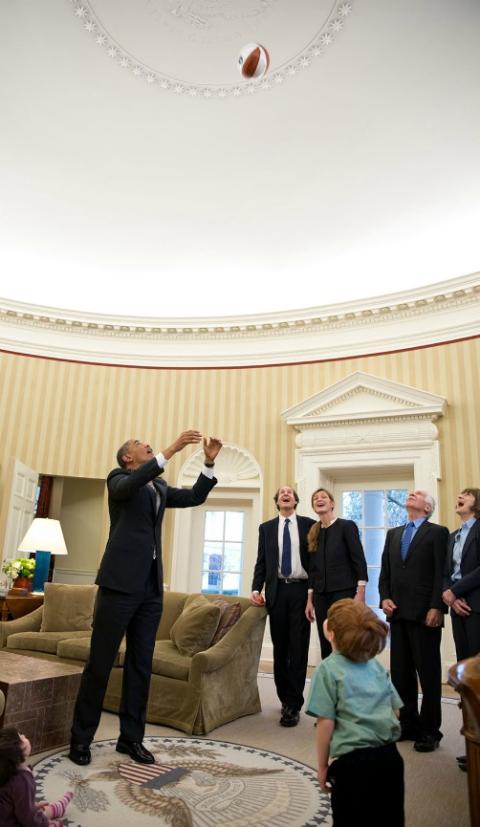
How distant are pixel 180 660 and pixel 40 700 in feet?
2.92

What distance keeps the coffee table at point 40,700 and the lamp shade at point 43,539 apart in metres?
2.64

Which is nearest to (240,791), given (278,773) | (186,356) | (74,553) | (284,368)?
(278,773)

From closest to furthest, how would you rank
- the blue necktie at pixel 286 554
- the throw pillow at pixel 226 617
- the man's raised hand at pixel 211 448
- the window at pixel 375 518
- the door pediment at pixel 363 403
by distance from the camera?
1. the man's raised hand at pixel 211 448
2. the throw pillow at pixel 226 617
3. the blue necktie at pixel 286 554
4. the door pediment at pixel 363 403
5. the window at pixel 375 518

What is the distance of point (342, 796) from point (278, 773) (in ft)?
3.83

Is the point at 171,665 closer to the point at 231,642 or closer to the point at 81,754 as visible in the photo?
the point at 231,642

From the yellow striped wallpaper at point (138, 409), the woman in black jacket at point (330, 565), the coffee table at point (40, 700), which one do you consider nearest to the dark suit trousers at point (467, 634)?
the woman in black jacket at point (330, 565)

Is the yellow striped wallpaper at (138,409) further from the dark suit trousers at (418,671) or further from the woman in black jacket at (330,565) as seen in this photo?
the dark suit trousers at (418,671)

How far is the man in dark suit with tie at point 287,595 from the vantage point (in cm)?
366

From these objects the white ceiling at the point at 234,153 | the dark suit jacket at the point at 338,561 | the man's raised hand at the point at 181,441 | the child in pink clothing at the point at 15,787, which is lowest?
the child in pink clothing at the point at 15,787

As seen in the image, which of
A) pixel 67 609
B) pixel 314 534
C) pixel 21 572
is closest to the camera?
pixel 314 534

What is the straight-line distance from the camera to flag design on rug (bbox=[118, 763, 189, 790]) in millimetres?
2441

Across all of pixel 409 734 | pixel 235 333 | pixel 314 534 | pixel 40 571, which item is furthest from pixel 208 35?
pixel 40 571

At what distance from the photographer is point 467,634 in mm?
3047

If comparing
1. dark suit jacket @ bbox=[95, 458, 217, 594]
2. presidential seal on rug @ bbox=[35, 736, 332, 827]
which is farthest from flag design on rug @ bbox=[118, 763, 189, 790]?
dark suit jacket @ bbox=[95, 458, 217, 594]
